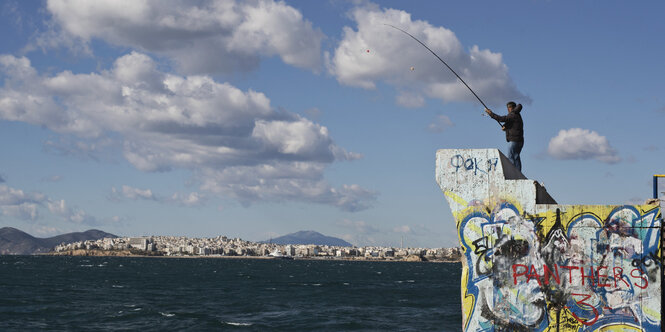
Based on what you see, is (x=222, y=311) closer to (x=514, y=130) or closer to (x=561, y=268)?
(x=514, y=130)

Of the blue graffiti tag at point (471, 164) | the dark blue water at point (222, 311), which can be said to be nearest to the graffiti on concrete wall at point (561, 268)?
the blue graffiti tag at point (471, 164)

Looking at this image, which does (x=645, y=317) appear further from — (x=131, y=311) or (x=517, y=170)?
(x=131, y=311)

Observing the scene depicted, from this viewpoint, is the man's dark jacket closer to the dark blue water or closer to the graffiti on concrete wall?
the graffiti on concrete wall

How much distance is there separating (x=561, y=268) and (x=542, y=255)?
359 millimetres

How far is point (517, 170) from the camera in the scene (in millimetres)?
11992

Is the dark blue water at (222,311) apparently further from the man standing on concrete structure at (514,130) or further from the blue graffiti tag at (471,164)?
the blue graffiti tag at (471,164)

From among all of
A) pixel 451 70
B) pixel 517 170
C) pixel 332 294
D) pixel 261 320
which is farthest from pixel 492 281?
pixel 332 294

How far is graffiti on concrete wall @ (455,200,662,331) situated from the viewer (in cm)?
1056

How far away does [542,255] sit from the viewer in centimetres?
1096

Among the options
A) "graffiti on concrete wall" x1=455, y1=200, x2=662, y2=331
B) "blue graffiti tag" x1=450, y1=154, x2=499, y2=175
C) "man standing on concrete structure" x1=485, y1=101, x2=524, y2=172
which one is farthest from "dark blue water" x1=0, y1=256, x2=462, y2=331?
"blue graffiti tag" x1=450, y1=154, x2=499, y2=175

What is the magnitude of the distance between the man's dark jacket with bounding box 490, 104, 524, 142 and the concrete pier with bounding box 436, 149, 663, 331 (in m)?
1.21

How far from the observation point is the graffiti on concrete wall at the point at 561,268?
10.6 metres

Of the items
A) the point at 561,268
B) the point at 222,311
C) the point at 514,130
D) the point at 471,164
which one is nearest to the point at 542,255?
the point at 561,268

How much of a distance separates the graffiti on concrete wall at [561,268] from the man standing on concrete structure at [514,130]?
176 centimetres
